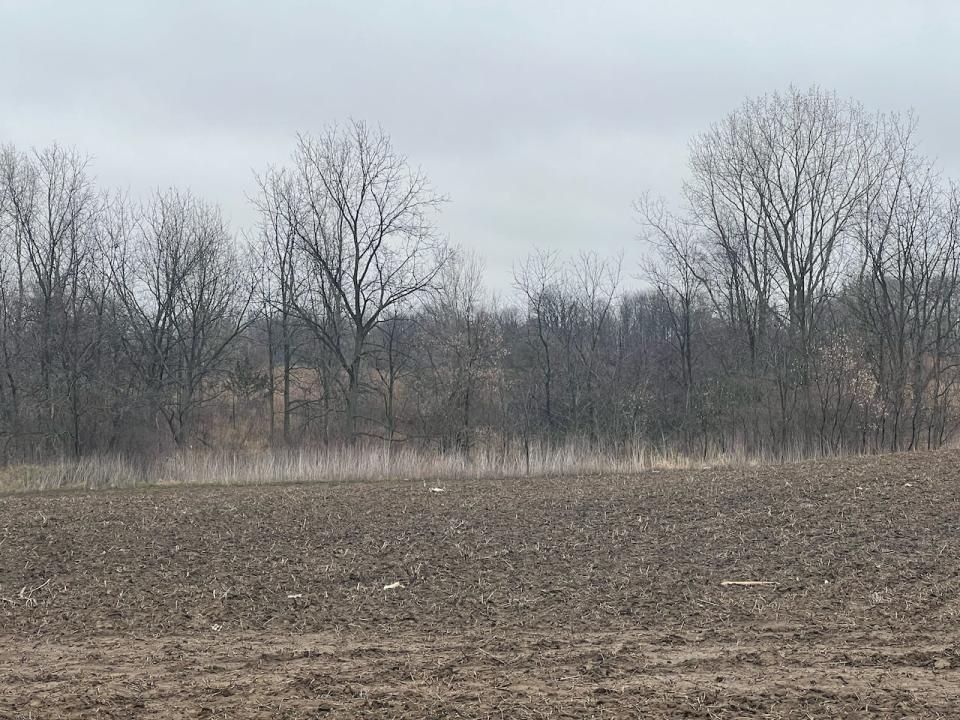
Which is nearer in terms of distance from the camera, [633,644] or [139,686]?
[139,686]

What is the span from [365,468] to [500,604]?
8047 mm

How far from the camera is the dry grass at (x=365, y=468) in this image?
12797 mm

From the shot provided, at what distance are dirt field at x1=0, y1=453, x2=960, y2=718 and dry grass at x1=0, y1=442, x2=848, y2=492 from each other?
362 cm

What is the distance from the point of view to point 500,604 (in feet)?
18.3

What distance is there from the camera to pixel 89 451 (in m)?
21.6

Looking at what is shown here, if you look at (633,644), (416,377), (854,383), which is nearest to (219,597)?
(633,644)

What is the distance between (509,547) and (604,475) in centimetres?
496

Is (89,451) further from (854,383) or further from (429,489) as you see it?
(854,383)

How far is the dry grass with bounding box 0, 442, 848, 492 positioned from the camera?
1280 centimetres

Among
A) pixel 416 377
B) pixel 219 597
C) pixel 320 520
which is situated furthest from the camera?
pixel 416 377

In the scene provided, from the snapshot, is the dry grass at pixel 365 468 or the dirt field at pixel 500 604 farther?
the dry grass at pixel 365 468

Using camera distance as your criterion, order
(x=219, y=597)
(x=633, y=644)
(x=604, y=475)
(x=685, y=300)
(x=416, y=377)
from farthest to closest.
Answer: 1. (x=685, y=300)
2. (x=416, y=377)
3. (x=604, y=475)
4. (x=219, y=597)
5. (x=633, y=644)

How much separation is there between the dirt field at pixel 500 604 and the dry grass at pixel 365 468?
3.62 meters

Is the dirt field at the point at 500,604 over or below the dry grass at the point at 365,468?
below
